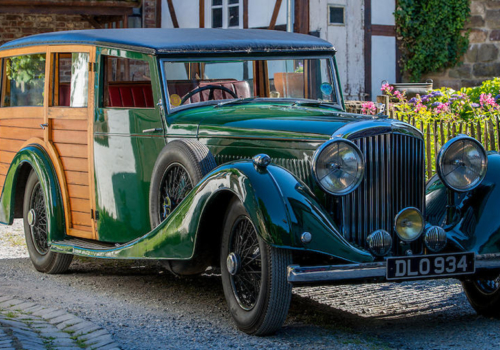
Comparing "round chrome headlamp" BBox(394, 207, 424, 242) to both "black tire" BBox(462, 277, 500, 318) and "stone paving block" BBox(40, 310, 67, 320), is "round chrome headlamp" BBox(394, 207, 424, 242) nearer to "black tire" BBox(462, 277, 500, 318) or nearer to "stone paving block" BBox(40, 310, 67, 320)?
"black tire" BBox(462, 277, 500, 318)

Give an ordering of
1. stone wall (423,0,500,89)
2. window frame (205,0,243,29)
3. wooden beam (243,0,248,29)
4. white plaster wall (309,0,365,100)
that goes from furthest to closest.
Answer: stone wall (423,0,500,89)
window frame (205,0,243,29)
wooden beam (243,0,248,29)
white plaster wall (309,0,365,100)

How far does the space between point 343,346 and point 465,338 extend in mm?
725

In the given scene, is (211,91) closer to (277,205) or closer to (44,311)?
(277,205)

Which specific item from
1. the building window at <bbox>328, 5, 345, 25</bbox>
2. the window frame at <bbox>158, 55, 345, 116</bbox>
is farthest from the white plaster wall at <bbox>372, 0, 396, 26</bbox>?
the window frame at <bbox>158, 55, 345, 116</bbox>

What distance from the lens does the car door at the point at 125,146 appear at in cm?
548

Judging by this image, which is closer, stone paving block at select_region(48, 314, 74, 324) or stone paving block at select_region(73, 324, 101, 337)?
stone paving block at select_region(73, 324, 101, 337)

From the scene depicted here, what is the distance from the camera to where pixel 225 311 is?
5066 mm

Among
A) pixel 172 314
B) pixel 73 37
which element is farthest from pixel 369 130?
pixel 73 37

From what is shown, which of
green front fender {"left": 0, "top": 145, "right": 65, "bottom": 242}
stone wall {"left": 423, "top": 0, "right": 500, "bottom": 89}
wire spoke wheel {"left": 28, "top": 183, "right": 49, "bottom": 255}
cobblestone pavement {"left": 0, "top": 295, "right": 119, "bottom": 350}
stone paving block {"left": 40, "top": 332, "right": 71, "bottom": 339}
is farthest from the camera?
stone wall {"left": 423, "top": 0, "right": 500, "bottom": 89}

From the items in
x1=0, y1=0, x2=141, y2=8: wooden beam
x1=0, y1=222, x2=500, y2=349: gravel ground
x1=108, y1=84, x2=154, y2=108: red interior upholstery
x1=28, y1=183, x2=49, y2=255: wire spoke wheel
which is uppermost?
x1=0, y1=0, x2=141, y2=8: wooden beam

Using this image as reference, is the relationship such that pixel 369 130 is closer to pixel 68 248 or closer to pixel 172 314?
pixel 172 314

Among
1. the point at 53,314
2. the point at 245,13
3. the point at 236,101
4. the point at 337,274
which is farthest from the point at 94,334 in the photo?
the point at 245,13

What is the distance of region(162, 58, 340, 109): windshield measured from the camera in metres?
5.75

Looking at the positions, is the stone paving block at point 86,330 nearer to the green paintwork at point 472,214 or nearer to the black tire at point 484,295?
the green paintwork at point 472,214
